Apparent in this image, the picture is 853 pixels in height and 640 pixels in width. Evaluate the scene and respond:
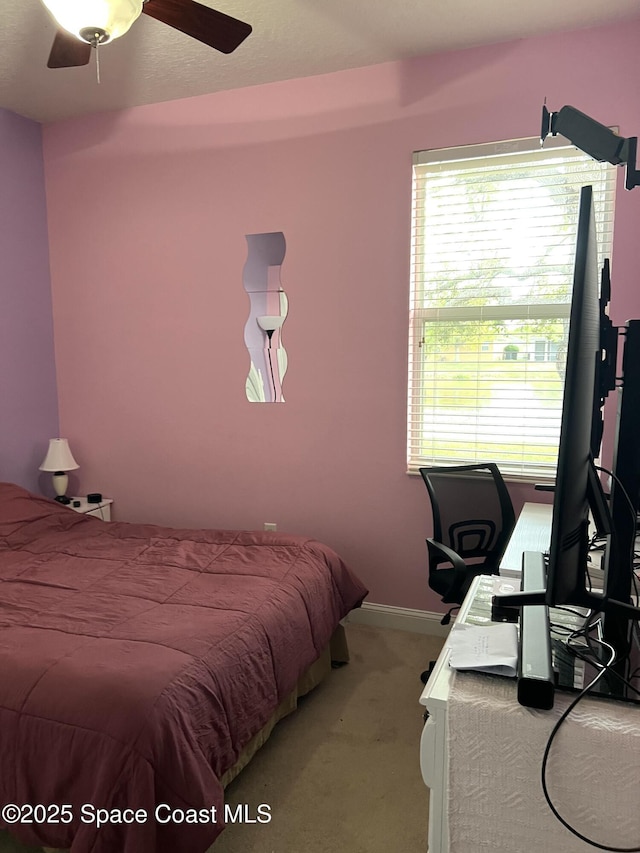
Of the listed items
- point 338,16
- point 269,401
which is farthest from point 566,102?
point 269,401

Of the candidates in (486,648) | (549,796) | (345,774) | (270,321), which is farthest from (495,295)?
(549,796)

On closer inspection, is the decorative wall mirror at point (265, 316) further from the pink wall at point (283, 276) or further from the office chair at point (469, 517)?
the office chair at point (469, 517)

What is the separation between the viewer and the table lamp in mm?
3703

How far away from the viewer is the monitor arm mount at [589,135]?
1.35 metres

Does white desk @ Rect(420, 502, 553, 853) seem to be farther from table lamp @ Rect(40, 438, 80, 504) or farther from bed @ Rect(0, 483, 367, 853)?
table lamp @ Rect(40, 438, 80, 504)

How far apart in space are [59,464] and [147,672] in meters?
2.31

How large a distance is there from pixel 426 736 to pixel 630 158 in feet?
4.50

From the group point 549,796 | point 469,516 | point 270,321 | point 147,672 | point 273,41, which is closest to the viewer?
point 549,796

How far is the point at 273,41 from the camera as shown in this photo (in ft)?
9.04

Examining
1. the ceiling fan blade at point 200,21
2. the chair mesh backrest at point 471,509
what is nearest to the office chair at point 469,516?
the chair mesh backrest at point 471,509

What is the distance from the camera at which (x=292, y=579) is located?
2533 millimetres

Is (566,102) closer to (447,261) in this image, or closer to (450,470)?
(447,261)

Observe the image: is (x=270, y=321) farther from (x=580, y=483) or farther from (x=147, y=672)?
(x=580, y=483)

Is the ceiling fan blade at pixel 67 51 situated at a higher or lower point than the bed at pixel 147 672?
higher
